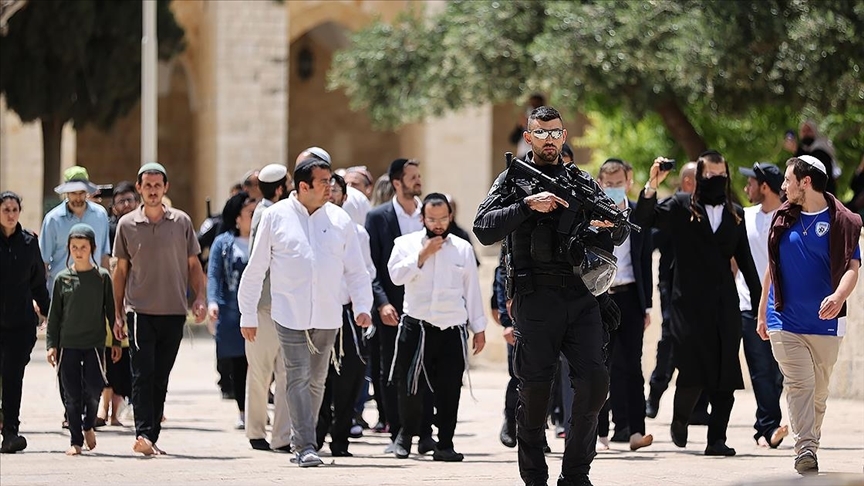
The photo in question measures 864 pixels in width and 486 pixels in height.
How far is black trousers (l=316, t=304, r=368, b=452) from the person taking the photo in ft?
32.2

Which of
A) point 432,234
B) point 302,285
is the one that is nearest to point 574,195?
point 302,285

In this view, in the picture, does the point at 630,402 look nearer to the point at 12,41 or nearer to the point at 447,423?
the point at 447,423

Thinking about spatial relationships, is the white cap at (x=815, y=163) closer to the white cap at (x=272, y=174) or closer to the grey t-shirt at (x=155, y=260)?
the white cap at (x=272, y=174)

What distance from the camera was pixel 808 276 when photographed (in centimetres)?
823

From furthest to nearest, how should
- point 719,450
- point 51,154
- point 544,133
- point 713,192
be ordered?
1. point 51,154
2. point 713,192
3. point 719,450
4. point 544,133

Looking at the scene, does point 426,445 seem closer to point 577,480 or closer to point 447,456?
point 447,456

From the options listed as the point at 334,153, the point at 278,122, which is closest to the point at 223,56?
the point at 278,122

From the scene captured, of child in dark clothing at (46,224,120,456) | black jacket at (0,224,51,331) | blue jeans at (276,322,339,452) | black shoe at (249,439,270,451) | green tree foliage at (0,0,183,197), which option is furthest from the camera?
green tree foliage at (0,0,183,197)

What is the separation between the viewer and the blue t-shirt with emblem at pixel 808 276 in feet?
27.0

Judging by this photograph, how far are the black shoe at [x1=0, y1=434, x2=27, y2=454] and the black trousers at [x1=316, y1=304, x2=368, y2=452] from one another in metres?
2.01

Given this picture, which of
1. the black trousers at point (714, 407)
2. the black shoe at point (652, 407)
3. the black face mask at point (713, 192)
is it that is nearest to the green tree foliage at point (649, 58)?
the black shoe at point (652, 407)

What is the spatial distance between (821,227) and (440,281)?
2567 millimetres

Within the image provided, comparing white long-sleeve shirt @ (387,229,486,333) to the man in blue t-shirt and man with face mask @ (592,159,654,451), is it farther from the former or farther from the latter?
the man in blue t-shirt

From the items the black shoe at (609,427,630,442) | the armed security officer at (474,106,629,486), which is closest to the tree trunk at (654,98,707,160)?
the black shoe at (609,427,630,442)
